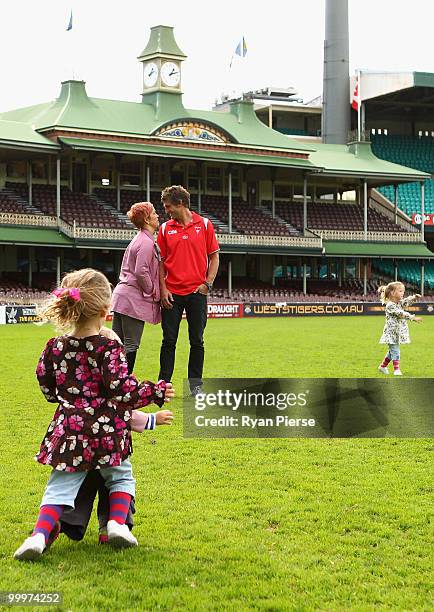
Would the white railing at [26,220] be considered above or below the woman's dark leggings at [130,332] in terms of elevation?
above

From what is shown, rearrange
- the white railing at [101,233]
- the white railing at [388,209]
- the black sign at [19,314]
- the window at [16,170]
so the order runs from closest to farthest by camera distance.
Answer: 1. the black sign at [19,314]
2. the white railing at [101,233]
3. the window at [16,170]
4. the white railing at [388,209]

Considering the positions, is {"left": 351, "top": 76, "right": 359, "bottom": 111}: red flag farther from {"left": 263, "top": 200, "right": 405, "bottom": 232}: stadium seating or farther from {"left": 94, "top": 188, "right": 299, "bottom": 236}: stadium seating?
{"left": 94, "top": 188, "right": 299, "bottom": 236}: stadium seating

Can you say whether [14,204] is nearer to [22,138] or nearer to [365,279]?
[22,138]

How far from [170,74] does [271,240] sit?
33.7 feet

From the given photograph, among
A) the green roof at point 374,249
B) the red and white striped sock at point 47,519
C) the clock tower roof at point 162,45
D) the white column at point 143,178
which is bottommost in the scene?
the red and white striped sock at point 47,519

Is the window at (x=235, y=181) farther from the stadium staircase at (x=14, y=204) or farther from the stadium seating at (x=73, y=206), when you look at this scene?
the stadium staircase at (x=14, y=204)

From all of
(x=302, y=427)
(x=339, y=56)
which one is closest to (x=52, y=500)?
(x=302, y=427)

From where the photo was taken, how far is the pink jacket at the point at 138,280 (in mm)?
10211

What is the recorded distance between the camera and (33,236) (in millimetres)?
42562

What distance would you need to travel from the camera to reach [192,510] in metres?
6.62

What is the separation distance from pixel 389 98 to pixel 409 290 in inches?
559

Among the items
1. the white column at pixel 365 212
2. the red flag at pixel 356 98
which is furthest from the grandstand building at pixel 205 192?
Result: the red flag at pixel 356 98

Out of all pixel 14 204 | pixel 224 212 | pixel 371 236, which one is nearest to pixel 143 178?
pixel 224 212

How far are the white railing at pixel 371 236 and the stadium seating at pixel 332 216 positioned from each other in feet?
1.97
